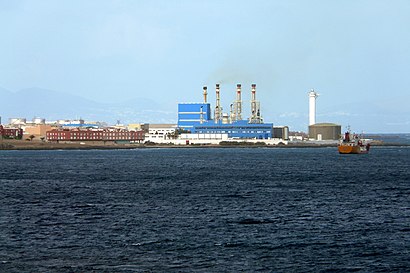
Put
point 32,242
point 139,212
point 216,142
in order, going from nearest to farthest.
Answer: point 32,242 < point 139,212 < point 216,142

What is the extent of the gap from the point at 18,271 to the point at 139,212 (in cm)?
A: 1697

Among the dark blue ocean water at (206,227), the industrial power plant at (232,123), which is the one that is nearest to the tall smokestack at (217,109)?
the industrial power plant at (232,123)

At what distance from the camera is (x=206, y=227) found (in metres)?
36.6

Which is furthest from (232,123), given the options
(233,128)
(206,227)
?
(206,227)

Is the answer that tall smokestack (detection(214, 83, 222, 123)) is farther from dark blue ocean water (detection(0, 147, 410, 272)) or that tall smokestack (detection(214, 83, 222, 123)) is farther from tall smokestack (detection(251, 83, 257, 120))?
dark blue ocean water (detection(0, 147, 410, 272))

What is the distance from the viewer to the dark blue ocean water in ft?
91.8

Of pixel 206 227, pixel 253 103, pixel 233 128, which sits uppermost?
pixel 253 103

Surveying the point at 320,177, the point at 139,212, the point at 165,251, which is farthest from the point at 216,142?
the point at 165,251

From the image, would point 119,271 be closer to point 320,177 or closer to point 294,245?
point 294,245

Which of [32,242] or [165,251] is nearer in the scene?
[165,251]

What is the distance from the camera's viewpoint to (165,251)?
30016 millimetres

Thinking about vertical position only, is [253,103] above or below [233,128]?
above

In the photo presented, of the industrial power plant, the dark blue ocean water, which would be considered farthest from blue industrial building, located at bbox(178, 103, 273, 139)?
the dark blue ocean water

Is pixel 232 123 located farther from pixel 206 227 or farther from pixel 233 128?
pixel 206 227
